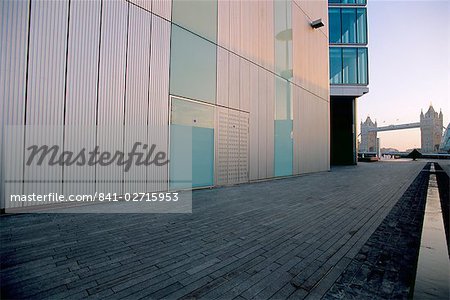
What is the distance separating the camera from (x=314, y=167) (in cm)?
1543

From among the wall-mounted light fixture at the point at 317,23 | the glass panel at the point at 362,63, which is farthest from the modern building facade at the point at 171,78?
the glass panel at the point at 362,63

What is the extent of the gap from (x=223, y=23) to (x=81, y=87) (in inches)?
244

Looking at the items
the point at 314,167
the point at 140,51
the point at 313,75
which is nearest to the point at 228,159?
the point at 140,51

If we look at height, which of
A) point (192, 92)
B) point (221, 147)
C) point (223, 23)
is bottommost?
point (221, 147)

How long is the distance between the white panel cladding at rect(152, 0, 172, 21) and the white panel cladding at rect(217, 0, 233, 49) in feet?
7.25

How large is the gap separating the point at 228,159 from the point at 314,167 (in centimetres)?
863

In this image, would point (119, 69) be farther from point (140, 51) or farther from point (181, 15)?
point (181, 15)

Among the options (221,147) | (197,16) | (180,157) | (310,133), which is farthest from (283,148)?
(197,16)

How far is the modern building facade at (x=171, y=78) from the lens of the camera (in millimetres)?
5004

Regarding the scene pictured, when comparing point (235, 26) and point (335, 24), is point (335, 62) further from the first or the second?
point (235, 26)

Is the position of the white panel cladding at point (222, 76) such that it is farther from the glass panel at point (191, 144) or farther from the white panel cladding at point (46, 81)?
the white panel cladding at point (46, 81)

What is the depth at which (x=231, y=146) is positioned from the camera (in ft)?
30.7

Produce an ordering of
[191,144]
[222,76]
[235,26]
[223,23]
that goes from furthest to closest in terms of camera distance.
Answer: [235,26] < [223,23] < [222,76] < [191,144]

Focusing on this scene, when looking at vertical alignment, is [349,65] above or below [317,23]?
above
